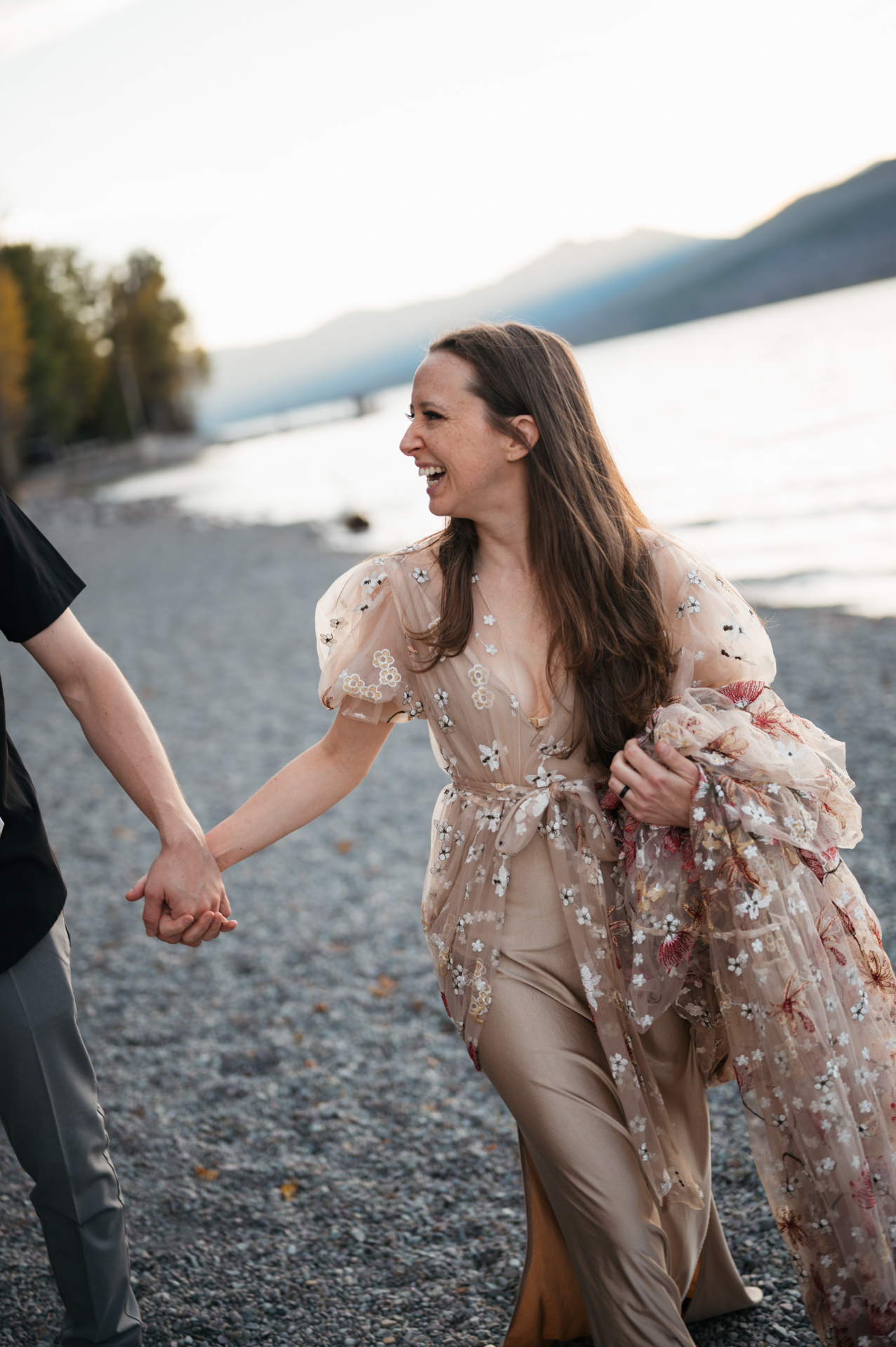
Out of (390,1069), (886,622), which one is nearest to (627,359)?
(886,622)

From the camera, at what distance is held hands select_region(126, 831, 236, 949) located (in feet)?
8.86

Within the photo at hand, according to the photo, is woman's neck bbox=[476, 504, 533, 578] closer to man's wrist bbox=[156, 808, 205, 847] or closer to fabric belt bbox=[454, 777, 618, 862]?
fabric belt bbox=[454, 777, 618, 862]

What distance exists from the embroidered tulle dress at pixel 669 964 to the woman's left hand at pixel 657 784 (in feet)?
0.12

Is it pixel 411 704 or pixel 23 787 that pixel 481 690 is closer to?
pixel 411 704

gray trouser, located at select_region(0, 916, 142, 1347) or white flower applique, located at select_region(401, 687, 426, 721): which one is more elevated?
white flower applique, located at select_region(401, 687, 426, 721)

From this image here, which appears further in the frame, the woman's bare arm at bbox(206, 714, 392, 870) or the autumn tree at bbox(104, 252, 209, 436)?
the autumn tree at bbox(104, 252, 209, 436)

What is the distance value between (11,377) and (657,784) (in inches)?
2013

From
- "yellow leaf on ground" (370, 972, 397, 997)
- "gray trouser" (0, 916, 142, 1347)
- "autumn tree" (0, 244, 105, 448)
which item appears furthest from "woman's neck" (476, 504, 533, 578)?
"autumn tree" (0, 244, 105, 448)

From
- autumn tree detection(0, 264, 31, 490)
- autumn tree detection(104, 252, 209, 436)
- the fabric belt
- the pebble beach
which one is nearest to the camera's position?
the fabric belt

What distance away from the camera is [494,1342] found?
278 centimetres

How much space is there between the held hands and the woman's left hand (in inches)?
44.7

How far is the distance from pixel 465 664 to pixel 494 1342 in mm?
1895

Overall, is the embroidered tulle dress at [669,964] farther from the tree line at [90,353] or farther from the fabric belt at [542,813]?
the tree line at [90,353]

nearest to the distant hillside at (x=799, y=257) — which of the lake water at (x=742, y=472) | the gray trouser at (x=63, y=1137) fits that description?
the lake water at (x=742, y=472)
